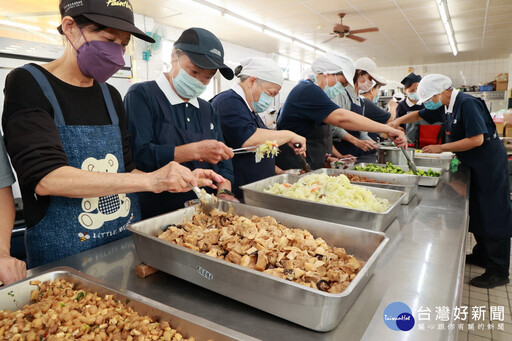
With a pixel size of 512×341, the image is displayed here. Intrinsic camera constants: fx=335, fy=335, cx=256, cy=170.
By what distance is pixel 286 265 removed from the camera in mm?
994

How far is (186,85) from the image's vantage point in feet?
6.03

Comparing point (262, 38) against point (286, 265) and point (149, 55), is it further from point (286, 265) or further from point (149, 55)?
point (286, 265)

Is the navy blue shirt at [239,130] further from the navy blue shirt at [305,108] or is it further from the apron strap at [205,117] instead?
the navy blue shirt at [305,108]

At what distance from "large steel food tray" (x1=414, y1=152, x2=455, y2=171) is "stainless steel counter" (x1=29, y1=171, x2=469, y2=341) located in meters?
1.75

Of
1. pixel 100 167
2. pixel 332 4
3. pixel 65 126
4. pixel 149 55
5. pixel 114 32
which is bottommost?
pixel 100 167

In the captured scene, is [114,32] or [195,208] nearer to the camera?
[114,32]

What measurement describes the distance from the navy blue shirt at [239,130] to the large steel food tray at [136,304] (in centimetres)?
135

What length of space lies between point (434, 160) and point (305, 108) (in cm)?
151

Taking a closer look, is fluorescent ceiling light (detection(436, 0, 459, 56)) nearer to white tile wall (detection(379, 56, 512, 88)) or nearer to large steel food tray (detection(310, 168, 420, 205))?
white tile wall (detection(379, 56, 512, 88))

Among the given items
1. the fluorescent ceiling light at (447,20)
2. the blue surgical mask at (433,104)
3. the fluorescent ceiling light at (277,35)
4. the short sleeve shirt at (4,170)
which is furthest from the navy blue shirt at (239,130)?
the fluorescent ceiling light at (277,35)

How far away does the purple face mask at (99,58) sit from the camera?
1277 mm

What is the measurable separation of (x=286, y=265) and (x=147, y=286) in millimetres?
439

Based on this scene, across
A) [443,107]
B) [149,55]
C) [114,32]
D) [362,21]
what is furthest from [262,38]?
[114,32]

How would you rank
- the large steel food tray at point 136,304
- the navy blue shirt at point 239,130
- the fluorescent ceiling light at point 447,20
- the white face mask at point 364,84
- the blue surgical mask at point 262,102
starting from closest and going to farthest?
the large steel food tray at point 136,304 → the navy blue shirt at point 239,130 → the blue surgical mask at point 262,102 → the white face mask at point 364,84 → the fluorescent ceiling light at point 447,20
